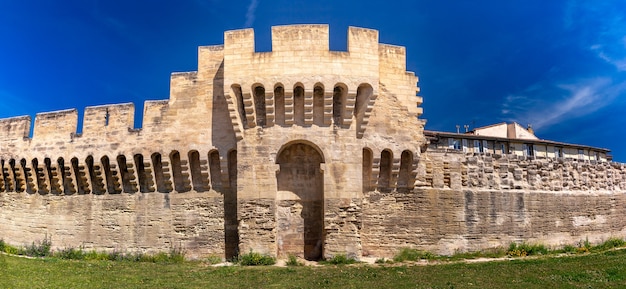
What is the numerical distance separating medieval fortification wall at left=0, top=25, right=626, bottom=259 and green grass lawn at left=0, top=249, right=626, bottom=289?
1874 millimetres

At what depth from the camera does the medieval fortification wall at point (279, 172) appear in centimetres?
1669

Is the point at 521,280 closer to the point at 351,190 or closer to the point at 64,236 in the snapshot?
the point at 351,190

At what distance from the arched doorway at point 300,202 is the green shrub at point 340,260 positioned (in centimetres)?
74

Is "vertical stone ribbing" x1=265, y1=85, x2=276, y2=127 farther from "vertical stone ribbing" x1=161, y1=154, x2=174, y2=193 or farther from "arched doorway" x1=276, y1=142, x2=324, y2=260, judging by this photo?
"vertical stone ribbing" x1=161, y1=154, x2=174, y2=193

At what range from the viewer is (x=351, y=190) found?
54.6ft

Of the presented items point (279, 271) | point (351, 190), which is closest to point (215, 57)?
point (351, 190)

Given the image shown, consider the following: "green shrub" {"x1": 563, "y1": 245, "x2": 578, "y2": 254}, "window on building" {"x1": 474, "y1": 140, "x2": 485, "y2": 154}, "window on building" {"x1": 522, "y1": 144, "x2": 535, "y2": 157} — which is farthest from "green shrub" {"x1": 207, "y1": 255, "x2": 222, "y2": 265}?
"window on building" {"x1": 522, "y1": 144, "x2": 535, "y2": 157}

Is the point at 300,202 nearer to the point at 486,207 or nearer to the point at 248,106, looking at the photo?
the point at 248,106

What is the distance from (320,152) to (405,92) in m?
3.95

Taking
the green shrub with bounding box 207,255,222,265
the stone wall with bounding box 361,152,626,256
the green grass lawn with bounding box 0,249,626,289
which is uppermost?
the stone wall with bounding box 361,152,626,256

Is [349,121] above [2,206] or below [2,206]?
above

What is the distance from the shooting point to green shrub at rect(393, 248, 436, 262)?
56.6 feet

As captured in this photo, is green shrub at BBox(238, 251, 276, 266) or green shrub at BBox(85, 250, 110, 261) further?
green shrub at BBox(85, 250, 110, 261)

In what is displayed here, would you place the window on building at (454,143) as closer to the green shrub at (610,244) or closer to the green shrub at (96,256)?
the green shrub at (610,244)
